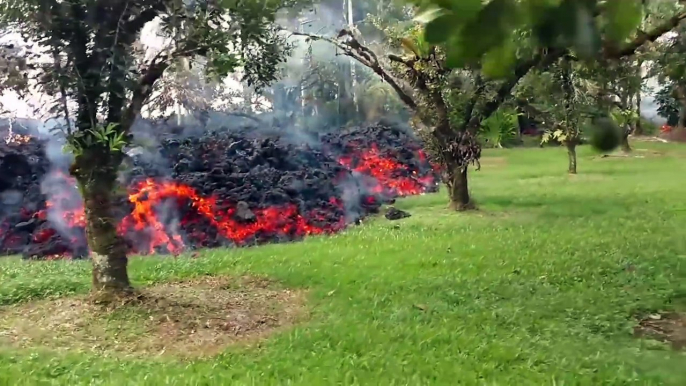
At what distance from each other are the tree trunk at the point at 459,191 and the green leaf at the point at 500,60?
7.59m

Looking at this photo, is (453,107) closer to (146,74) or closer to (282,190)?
(282,190)

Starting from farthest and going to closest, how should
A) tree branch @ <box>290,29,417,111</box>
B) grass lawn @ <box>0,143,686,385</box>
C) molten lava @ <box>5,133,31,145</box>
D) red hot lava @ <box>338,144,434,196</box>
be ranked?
red hot lava @ <box>338,144,434,196</box> < molten lava @ <box>5,133,31,145</box> < tree branch @ <box>290,29,417,111</box> < grass lawn @ <box>0,143,686,385</box>

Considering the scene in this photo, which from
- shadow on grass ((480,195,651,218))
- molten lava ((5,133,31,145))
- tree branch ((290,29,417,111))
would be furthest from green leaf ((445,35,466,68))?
molten lava ((5,133,31,145))

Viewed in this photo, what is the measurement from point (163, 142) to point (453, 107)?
3.62 metres

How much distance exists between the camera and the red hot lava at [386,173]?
426 inches

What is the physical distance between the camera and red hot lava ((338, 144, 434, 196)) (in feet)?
35.5

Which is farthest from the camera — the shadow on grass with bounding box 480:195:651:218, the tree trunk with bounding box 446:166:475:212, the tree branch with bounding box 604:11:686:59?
the tree trunk with bounding box 446:166:475:212

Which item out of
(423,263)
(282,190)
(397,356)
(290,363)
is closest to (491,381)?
(397,356)

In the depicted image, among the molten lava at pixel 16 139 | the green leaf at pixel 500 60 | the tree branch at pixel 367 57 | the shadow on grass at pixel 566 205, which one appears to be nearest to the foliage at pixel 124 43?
the green leaf at pixel 500 60

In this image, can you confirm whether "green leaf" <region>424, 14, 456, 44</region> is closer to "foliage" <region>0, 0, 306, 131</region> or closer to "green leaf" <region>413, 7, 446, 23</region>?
"green leaf" <region>413, 7, 446, 23</region>

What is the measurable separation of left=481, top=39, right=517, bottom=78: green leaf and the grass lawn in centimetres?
145

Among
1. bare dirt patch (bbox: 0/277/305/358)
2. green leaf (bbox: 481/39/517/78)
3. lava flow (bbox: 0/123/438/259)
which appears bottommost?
bare dirt patch (bbox: 0/277/305/358)

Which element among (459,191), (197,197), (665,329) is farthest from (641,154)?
(665,329)

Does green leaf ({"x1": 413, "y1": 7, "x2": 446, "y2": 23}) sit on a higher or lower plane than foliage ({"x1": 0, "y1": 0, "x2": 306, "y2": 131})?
lower
